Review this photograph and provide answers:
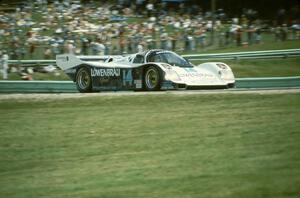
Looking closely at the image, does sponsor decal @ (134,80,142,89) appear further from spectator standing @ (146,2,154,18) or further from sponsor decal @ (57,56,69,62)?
spectator standing @ (146,2,154,18)

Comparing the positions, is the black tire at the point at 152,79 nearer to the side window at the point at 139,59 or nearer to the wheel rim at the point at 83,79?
the side window at the point at 139,59

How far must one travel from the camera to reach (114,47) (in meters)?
26.7

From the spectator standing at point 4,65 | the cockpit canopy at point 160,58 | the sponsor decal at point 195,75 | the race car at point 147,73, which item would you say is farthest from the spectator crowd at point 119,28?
the sponsor decal at point 195,75

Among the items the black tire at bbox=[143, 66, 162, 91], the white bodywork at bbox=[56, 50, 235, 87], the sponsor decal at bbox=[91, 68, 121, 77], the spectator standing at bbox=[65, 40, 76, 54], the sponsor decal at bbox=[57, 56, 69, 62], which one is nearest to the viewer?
the white bodywork at bbox=[56, 50, 235, 87]

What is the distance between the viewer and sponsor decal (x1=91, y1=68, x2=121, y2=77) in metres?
18.6

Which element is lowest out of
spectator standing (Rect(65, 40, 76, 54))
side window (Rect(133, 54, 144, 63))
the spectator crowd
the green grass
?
the green grass

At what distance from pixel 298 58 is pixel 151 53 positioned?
10.6 metres

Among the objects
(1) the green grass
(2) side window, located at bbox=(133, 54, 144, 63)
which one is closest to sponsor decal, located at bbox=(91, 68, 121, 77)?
(2) side window, located at bbox=(133, 54, 144, 63)

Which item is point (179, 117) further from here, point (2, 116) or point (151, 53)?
point (151, 53)

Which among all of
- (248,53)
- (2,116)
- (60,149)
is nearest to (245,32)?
(248,53)

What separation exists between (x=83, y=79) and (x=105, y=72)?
118cm

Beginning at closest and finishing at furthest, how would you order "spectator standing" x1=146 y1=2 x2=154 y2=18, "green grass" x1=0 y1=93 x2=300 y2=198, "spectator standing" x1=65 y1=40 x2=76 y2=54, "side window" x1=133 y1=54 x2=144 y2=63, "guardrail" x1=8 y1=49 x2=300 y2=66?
"green grass" x1=0 y1=93 x2=300 y2=198
"side window" x1=133 y1=54 x2=144 y2=63
"spectator standing" x1=65 y1=40 x2=76 y2=54
"guardrail" x1=8 y1=49 x2=300 y2=66
"spectator standing" x1=146 y1=2 x2=154 y2=18

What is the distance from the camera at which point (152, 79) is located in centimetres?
1758

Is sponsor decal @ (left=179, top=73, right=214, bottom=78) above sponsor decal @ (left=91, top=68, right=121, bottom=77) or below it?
below
